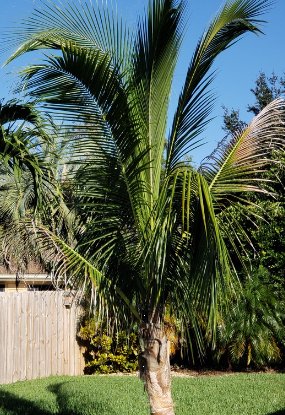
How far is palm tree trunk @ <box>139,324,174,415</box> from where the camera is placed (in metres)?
5.91

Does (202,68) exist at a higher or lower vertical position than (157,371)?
higher

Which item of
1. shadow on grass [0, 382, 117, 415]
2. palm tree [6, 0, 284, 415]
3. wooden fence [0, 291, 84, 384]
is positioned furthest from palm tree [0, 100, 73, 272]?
wooden fence [0, 291, 84, 384]

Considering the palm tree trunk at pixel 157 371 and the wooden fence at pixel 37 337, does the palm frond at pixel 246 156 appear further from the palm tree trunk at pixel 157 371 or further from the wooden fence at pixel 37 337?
the wooden fence at pixel 37 337

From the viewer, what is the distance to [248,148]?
6.34 meters

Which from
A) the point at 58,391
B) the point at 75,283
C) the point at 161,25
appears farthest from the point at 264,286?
the point at 161,25

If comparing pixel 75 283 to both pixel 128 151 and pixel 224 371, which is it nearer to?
pixel 128 151

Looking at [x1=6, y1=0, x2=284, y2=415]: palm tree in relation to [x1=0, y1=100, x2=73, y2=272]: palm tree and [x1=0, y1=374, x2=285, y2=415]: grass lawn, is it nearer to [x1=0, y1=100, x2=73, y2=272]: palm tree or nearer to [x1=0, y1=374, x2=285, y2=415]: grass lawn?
[x1=0, y1=100, x2=73, y2=272]: palm tree

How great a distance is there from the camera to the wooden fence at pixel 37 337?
13.0 metres

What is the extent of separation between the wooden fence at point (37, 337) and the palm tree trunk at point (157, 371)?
7.40 metres

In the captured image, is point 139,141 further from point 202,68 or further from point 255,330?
point 255,330

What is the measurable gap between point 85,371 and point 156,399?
910cm

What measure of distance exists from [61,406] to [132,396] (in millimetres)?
1291

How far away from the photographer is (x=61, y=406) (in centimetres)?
965

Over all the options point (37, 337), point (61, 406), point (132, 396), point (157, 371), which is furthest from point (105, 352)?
point (157, 371)
